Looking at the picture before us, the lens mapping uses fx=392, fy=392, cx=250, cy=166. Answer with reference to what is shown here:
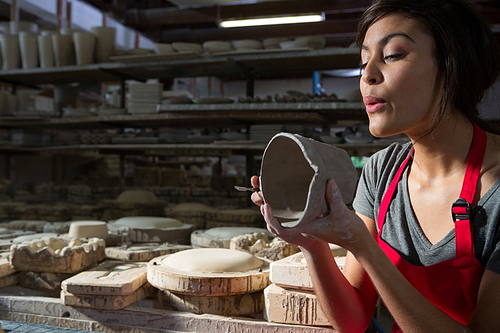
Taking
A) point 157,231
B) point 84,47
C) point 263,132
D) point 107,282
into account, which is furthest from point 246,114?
point 107,282

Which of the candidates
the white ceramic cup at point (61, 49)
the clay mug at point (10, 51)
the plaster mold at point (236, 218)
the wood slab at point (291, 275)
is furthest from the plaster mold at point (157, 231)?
the clay mug at point (10, 51)

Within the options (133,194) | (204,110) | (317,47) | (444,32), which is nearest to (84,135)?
(133,194)

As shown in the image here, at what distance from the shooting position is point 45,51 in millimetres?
4090

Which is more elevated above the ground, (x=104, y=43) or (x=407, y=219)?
(x=104, y=43)

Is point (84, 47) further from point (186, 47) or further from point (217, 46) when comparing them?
point (217, 46)

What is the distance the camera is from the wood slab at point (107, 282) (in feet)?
4.37

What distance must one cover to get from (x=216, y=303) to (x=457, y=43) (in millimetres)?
1052

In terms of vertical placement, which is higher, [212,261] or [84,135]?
[84,135]

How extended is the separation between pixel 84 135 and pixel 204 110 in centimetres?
140

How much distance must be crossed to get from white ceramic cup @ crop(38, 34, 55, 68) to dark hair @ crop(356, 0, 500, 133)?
A: 13.3 ft

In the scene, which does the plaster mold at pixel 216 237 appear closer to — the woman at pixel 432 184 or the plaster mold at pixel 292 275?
the plaster mold at pixel 292 275

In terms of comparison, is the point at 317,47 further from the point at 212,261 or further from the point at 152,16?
the point at 152,16

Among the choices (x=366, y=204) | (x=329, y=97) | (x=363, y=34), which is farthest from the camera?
(x=329, y=97)

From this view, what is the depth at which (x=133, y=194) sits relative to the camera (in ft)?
11.7
